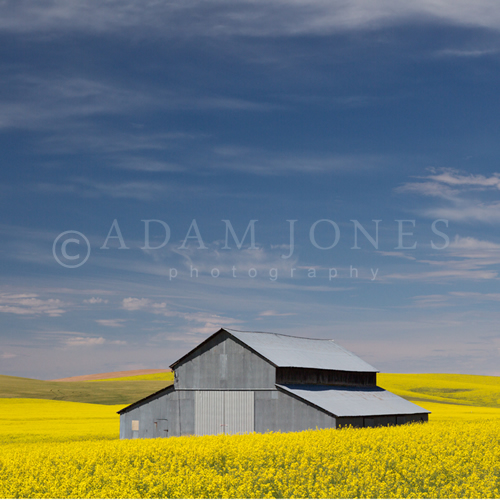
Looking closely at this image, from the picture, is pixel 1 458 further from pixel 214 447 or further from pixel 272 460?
pixel 272 460

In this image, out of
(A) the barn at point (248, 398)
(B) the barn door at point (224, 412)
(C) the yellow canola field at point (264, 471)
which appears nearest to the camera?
(C) the yellow canola field at point (264, 471)

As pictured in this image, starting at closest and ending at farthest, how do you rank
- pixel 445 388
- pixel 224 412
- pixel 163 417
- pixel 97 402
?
pixel 224 412
pixel 163 417
pixel 97 402
pixel 445 388

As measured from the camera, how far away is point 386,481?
19.2 metres

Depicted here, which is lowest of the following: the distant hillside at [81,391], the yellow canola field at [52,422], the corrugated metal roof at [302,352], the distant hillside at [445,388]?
the distant hillside at [445,388]

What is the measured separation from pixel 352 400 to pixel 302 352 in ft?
20.2

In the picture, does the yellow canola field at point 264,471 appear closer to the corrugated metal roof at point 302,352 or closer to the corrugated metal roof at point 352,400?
the corrugated metal roof at point 352,400

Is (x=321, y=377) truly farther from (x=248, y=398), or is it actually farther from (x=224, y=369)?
(x=224, y=369)

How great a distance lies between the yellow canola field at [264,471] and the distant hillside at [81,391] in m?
81.9

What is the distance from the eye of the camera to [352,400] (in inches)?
1788

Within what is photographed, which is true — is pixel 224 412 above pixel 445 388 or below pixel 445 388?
above

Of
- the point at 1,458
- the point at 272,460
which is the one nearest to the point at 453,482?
the point at 272,460

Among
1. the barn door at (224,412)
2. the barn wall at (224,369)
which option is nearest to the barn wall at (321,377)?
the barn wall at (224,369)

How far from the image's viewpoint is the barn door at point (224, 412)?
137 ft

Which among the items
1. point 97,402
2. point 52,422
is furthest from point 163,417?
point 97,402
